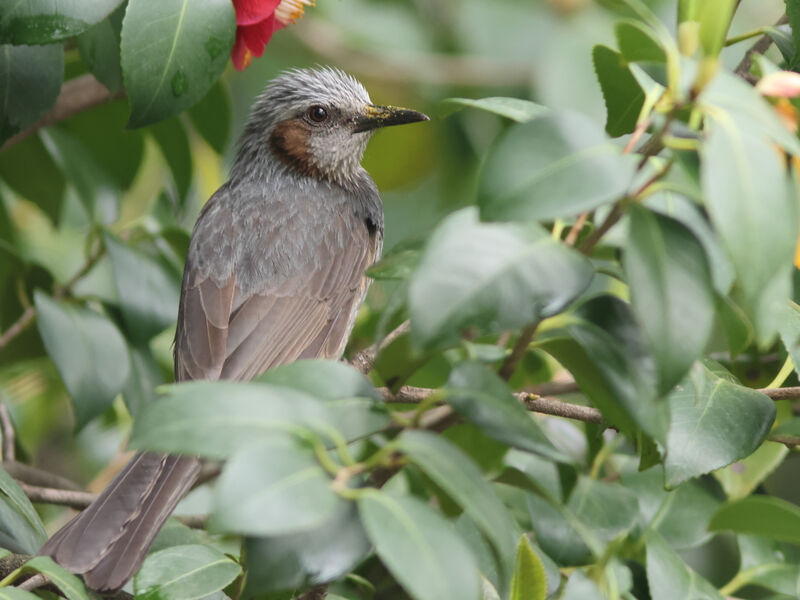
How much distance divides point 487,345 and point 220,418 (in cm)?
49

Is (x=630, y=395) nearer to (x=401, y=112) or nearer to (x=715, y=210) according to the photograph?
(x=715, y=210)

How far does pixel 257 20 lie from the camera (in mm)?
2154

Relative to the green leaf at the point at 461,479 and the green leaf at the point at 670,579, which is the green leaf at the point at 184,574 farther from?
the green leaf at the point at 670,579

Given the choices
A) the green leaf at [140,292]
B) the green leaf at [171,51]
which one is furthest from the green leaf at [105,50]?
the green leaf at [140,292]

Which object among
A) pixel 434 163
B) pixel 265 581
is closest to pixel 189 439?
pixel 265 581

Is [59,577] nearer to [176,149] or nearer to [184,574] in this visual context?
[184,574]

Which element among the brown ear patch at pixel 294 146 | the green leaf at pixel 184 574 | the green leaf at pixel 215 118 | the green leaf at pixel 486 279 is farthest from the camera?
the brown ear patch at pixel 294 146

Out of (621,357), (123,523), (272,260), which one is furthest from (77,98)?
(621,357)

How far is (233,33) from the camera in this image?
6.53 ft

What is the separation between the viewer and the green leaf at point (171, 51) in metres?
1.86

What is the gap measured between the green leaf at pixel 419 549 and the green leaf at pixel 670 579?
3.03 feet

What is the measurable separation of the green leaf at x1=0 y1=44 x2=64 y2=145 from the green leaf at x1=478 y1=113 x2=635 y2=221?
1.51 meters

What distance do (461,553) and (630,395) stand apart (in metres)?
0.37

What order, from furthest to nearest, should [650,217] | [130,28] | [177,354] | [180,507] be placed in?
[177,354]
[180,507]
[130,28]
[650,217]
